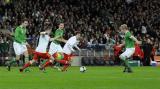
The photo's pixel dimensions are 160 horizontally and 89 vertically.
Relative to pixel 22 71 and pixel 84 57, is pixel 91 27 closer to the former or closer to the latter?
pixel 84 57

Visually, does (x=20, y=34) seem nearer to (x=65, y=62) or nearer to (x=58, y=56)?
(x=58, y=56)

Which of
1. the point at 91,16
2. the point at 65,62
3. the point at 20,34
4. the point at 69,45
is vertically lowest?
the point at 65,62

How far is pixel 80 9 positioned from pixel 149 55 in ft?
33.3

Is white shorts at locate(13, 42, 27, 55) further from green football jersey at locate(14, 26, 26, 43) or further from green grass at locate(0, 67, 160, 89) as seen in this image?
green grass at locate(0, 67, 160, 89)

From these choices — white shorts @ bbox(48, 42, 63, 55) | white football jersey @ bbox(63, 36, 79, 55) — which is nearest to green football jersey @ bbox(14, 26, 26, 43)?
white shorts @ bbox(48, 42, 63, 55)

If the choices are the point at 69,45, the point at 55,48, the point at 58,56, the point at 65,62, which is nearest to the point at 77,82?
the point at 65,62

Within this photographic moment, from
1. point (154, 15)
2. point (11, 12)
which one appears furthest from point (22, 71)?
point (154, 15)

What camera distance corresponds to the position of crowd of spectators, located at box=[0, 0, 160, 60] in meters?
46.6

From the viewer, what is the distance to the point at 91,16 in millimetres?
52344

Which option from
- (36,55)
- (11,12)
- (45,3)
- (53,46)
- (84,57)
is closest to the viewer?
(36,55)

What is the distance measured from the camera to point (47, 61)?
30.4 meters

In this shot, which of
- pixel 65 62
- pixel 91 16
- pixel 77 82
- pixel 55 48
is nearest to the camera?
pixel 77 82

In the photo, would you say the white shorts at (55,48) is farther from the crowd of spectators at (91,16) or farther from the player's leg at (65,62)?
the crowd of spectators at (91,16)

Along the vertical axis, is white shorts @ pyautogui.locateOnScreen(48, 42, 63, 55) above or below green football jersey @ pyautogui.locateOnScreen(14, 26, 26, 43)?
below
